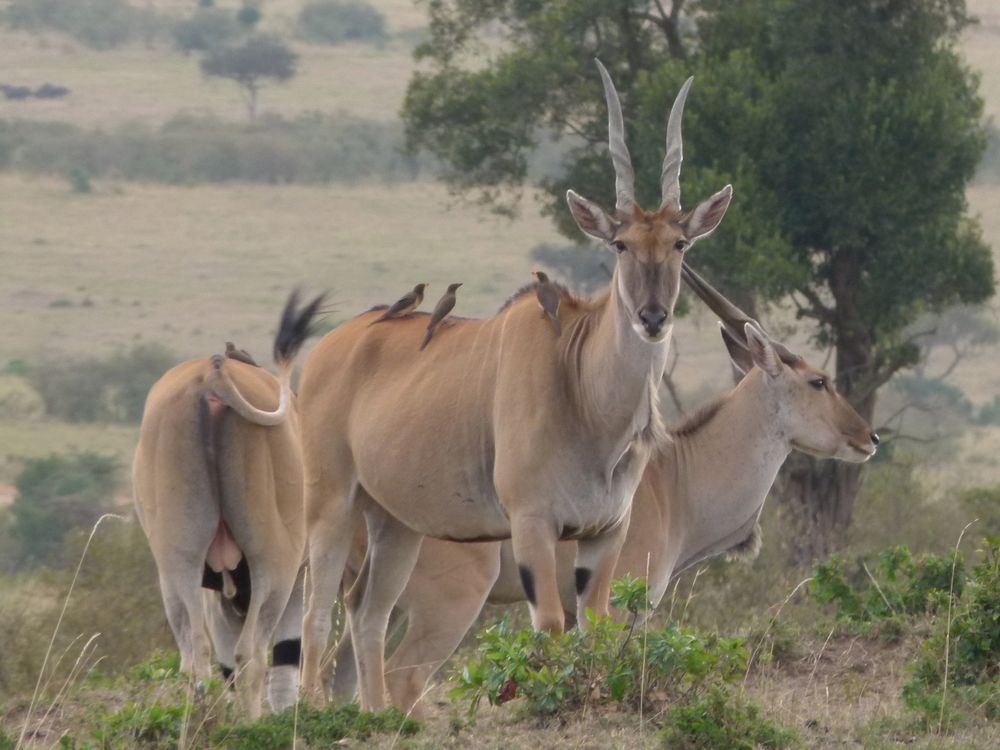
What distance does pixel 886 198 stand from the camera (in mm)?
14227

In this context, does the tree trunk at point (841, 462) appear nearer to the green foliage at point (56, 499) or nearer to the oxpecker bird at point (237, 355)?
the green foliage at point (56, 499)

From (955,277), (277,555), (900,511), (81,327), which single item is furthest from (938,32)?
(81,327)

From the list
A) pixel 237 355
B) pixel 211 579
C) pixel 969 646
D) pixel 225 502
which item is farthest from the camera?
pixel 237 355

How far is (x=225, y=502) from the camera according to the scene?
6258 mm

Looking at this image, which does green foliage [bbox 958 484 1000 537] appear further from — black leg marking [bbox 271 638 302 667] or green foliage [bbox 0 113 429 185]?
green foliage [bbox 0 113 429 185]

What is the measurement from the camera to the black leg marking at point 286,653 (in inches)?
268

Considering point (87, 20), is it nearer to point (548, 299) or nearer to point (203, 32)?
point (203, 32)

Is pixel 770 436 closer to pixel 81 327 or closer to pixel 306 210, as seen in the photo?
pixel 81 327

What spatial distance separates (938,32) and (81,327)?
65.7ft

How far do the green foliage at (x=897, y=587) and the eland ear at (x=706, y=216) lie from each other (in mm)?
1881

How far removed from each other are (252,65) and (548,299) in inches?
1745

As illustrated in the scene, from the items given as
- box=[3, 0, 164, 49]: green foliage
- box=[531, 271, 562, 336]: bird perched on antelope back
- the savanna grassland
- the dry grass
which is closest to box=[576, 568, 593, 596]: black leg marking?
the savanna grassland

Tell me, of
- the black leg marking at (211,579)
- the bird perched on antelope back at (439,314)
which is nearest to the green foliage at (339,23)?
the bird perched on antelope back at (439,314)

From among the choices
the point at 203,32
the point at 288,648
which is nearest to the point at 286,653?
the point at 288,648
